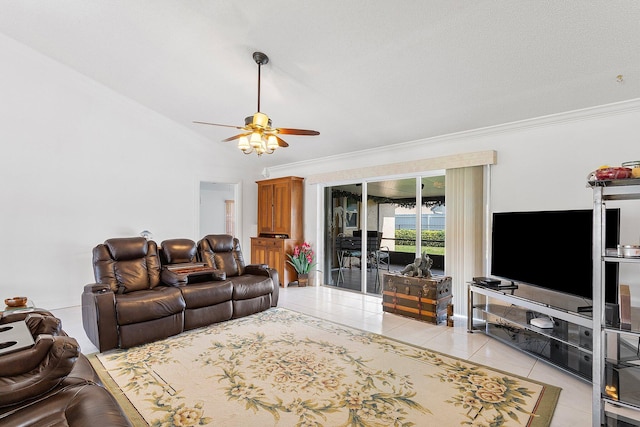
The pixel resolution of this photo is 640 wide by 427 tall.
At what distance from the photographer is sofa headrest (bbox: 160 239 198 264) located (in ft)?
13.8

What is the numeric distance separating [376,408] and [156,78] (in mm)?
4853

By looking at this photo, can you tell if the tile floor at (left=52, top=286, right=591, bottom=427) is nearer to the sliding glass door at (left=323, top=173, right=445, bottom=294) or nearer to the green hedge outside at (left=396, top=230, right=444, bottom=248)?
the sliding glass door at (left=323, top=173, right=445, bottom=294)

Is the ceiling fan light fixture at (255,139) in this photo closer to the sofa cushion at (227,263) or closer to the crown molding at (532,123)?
the sofa cushion at (227,263)

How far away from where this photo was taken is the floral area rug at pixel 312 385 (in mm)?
2084

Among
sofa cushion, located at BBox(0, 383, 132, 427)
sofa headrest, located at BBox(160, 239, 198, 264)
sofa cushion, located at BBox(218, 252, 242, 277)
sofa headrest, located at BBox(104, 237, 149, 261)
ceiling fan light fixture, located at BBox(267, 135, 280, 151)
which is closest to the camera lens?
sofa cushion, located at BBox(0, 383, 132, 427)

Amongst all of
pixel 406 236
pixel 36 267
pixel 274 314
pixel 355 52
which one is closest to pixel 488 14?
pixel 355 52

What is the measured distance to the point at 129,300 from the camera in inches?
127

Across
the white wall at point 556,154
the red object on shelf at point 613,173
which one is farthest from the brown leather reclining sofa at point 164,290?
the red object on shelf at point 613,173

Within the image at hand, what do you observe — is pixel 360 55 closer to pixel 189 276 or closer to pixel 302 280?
pixel 189 276

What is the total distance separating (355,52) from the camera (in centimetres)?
315

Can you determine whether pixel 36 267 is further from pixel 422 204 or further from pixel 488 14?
pixel 488 14

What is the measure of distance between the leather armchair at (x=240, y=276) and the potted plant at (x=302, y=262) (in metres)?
1.52

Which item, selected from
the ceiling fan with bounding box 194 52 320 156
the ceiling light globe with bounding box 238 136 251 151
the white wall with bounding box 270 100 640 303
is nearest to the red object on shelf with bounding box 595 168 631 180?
the white wall with bounding box 270 100 640 303

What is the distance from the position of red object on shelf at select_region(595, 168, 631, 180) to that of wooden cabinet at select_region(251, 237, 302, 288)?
4882 millimetres
